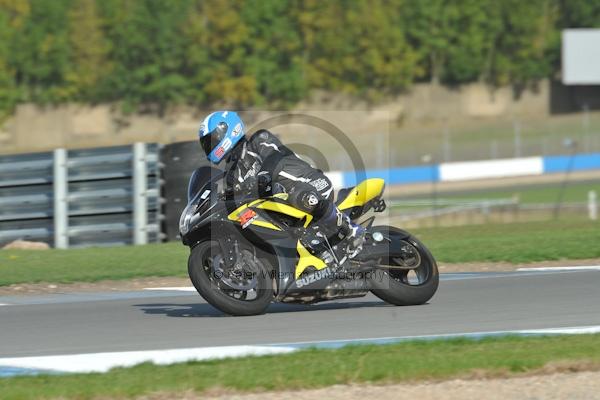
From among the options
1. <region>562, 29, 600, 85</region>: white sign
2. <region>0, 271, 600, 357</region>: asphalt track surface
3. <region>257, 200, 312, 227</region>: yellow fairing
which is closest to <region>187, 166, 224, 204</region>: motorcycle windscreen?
<region>257, 200, 312, 227</region>: yellow fairing

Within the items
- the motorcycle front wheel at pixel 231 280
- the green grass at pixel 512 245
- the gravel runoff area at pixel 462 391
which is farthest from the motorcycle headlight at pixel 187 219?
the green grass at pixel 512 245

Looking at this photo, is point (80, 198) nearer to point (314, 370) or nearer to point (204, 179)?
point (204, 179)

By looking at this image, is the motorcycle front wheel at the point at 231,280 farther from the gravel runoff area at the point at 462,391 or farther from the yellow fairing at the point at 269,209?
the gravel runoff area at the point at 462,391

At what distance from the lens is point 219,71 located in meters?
57.6

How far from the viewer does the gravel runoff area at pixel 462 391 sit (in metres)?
5.76

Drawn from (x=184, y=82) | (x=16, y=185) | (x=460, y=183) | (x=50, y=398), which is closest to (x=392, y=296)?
(x=50, y=398)

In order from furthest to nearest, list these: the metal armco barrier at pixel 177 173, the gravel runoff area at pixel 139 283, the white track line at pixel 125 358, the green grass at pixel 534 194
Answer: the green grass at pixel 534 194 → the metal armco barrier at pixel 177 173 → the gravel runoff area at pixel 139 283 → the white track line at pixel 125 358

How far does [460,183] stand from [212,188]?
31.6 m

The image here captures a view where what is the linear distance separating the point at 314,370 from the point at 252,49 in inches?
2106

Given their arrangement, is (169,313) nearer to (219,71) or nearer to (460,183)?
(460,183)

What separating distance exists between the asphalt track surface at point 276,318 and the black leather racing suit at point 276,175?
2.88 feet

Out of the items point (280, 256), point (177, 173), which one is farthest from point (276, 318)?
point (177, 173)

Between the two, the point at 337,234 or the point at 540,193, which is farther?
the point at 540,193

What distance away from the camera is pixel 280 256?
26.9ft
